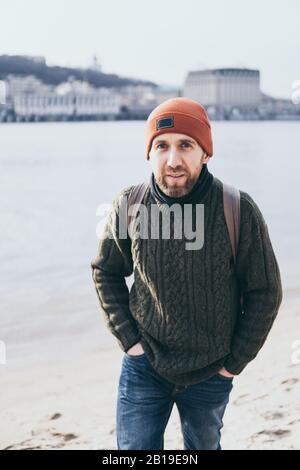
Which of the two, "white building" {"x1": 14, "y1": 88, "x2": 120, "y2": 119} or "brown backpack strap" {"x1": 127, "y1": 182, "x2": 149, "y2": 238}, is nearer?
"brown backpack strap" {"x1": 127, "y1": 182, "x2": 149, "y2": 238}

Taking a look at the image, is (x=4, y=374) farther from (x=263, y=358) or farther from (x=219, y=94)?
(x=219, y=94)

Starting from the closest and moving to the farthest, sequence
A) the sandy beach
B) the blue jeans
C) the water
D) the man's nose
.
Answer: the man's nose, the blue jeans, the sandy beach, the water

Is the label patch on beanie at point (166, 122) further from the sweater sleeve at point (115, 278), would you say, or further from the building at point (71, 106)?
the building at point (71, 106)

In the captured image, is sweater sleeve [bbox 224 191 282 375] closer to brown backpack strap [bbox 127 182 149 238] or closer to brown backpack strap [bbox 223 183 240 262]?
brown backpack strap [bbox 223 183 240 262]

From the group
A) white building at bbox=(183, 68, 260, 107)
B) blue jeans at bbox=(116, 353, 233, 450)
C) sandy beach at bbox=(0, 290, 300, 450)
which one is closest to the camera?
blue jeans at bbox=(116, 353, 233, 450)

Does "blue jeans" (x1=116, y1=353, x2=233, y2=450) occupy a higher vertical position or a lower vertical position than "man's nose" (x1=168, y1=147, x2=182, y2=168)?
lower

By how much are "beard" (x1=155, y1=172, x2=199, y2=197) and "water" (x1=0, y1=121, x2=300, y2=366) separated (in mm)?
4335

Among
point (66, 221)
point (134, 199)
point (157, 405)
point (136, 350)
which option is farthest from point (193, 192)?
point (66, 221)

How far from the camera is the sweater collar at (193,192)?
1.85 m

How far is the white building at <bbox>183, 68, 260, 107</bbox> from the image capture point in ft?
159

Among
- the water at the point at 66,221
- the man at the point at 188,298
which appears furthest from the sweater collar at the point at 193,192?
the water at the point at 66,221

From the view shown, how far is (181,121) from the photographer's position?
184 centimetres

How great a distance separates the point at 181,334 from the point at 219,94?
51.5m

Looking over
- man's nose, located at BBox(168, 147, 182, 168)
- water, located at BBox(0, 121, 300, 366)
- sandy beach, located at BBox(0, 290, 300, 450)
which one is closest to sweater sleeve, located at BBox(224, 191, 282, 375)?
man's nose, located at BBox(168, 147, 182, 168)
